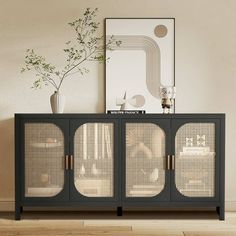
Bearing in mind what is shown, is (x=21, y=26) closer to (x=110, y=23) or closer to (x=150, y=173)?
(x=110, y=23)

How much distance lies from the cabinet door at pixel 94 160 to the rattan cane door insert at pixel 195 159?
508 millimetres

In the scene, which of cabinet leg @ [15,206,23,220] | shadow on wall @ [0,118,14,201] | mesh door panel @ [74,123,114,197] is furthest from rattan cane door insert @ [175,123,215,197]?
shadow on wall @ [0,118,14,201]

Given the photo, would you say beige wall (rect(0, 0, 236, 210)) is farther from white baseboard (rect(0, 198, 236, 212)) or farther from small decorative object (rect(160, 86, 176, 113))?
small decorative object (rect(160, 86, 176, 113))

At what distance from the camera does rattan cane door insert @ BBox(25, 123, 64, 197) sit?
4.08 meters

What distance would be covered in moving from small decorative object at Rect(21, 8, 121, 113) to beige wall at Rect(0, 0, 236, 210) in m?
0.06

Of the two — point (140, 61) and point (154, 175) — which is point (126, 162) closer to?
point (154, 175)

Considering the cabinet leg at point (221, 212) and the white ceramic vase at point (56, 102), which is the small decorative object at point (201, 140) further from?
the white ceramic vase at point (56, 102)

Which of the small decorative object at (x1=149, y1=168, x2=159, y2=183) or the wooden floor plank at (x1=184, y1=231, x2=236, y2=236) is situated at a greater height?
the small decorative object at (x1=149, y1=168, x2=159, y2=183)

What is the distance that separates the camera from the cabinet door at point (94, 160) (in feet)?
13.4

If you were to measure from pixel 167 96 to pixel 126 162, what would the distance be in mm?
637

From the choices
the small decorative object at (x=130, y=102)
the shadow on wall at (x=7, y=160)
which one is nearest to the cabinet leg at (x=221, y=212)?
the small decorative object at (x=130, y=102)

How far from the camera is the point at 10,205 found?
14.7 ft

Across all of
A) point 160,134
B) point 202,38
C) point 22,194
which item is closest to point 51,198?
point 22,194

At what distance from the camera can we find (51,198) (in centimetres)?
408
